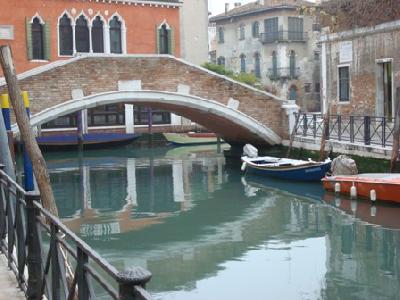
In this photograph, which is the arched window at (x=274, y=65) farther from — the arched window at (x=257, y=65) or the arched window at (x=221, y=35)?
the arched window at (x=221, y=35)

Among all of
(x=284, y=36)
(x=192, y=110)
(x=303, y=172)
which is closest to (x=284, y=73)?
(x=284, y=36)

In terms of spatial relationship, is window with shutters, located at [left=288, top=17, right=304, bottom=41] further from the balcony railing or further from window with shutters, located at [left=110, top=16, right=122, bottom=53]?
window with shutters, located at [left=110, top=16, right=122, bottom=53]

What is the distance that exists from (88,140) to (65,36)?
331cm

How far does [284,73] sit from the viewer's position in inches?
1198

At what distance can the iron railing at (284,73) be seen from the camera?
3039 cm

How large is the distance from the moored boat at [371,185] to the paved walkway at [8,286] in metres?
6.52

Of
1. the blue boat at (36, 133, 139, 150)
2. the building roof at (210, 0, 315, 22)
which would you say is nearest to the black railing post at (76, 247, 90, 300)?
the blue boat at (36, 133, 139, 150)

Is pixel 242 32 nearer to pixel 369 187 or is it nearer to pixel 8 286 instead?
pixel 369 187

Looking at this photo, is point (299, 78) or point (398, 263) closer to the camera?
point (398, 263)

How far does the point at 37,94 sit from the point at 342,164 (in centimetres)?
595

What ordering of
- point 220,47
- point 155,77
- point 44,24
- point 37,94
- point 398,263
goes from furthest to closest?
point 220,47 → point 44,24 → point 155,77 → point 37,94 → point 398,263

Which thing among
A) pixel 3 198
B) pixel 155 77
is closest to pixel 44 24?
pixel 155 77

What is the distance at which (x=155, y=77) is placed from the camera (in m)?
13.5

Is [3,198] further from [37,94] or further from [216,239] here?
[37,94]
